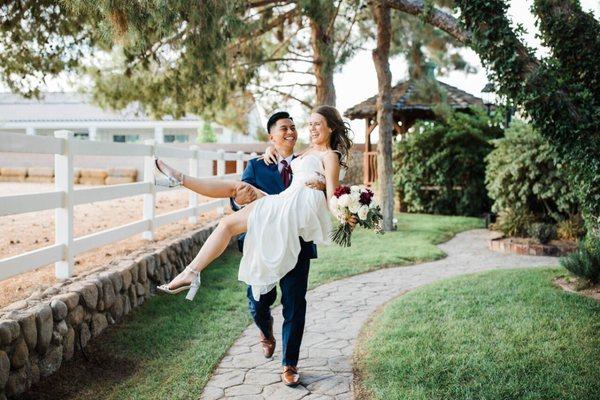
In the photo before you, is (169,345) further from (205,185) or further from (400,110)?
(400,110)

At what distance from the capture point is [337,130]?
4266mm

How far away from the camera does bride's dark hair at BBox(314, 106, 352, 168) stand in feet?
13.8

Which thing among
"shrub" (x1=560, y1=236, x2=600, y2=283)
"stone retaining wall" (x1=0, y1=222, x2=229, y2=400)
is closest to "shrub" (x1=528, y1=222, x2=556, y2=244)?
"shrub" (x1=560, y1=236, x2=600, y2=283)

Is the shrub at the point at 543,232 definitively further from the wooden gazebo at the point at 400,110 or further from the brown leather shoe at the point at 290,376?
the wooden gazebo at the point at 400,110

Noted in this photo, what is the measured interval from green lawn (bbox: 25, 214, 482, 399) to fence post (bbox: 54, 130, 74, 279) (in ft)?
2.34

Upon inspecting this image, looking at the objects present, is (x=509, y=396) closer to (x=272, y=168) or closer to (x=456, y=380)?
(x=456, y=380)

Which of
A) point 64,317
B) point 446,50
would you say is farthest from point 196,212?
point 446,50

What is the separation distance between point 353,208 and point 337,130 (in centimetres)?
67

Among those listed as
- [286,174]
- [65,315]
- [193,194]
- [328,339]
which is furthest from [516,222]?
[65,315]

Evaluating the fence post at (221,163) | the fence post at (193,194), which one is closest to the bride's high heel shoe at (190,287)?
the fence post at (193,194)

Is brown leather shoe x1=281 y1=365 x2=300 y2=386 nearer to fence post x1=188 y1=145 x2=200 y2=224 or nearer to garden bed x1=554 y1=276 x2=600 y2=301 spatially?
garden bed x1=554 y1=276 x2=600 y2=301

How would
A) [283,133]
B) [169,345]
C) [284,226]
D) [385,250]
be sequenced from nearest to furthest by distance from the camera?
[284,226], [283,133], [169,345], [385,250]

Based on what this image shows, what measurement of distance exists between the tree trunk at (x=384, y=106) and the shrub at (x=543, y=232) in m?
3.29

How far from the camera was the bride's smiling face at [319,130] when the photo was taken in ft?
13.6
